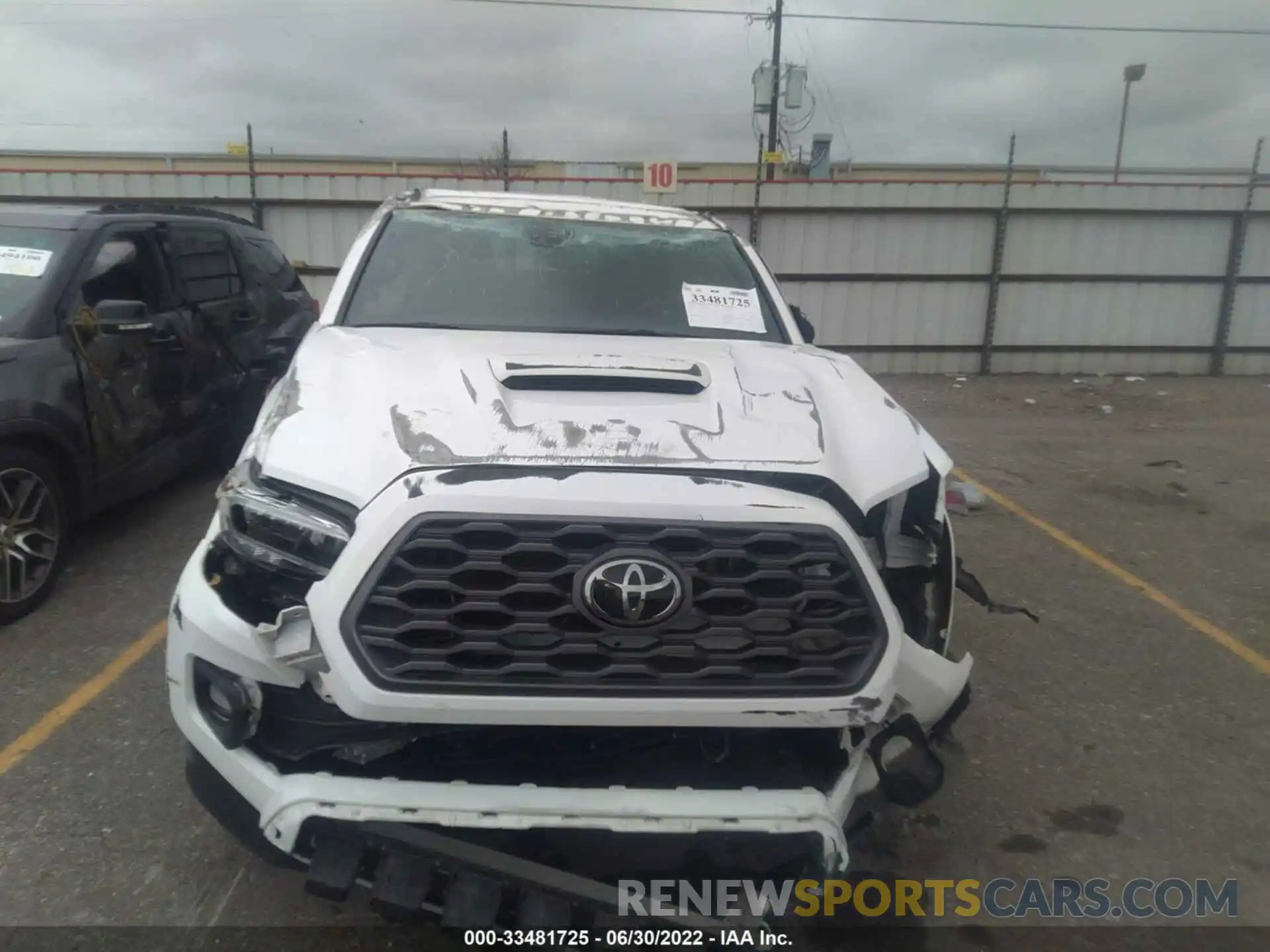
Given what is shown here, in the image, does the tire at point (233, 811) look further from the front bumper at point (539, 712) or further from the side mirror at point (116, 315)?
the side mirror at point (116, 315)

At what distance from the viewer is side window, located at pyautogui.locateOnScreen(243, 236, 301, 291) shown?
667 cm

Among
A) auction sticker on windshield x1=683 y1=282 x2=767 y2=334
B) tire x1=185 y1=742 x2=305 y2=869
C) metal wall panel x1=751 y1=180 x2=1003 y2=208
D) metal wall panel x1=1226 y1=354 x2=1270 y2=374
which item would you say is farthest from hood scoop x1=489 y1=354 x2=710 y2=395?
metal wall panel x1=1226 y1=354 x2=1270 y2=374

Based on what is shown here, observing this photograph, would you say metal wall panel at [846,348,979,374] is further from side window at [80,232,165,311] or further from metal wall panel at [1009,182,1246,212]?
side window at [80,232,165,311]

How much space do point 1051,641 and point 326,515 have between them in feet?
11.8

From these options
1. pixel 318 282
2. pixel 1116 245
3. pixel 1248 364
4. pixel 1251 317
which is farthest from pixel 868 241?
pixel 318 282

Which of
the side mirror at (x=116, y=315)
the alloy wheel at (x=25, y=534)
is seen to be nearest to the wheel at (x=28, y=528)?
the alloy wheel at (x=25, y=534)

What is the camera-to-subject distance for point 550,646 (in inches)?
77.5

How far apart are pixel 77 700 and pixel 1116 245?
1311 centimetres

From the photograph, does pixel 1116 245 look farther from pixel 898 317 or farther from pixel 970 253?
pixel 898 317

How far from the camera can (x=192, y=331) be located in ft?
18.3

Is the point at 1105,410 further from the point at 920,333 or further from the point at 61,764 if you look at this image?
the point at 61,764

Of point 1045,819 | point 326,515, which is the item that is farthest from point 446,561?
point 1045,819

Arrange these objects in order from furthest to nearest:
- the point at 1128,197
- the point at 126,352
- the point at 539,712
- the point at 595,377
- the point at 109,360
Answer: the point at 1128,197 → the point at 126,352 → the point at 109,360 → the point at 595,377 → the point at 539,712

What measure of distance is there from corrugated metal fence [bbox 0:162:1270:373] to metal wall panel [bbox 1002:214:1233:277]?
18mm
